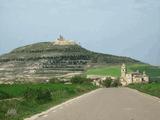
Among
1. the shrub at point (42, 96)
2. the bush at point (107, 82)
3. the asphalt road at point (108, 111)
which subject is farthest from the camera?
the bush at point (107, 82)

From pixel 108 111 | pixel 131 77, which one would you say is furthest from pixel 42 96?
pixel 131 77

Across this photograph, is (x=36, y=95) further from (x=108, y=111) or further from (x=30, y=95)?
(x=108, y=111)

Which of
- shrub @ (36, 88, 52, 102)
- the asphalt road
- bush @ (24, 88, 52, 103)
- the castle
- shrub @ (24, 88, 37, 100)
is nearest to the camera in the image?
the asphalt road

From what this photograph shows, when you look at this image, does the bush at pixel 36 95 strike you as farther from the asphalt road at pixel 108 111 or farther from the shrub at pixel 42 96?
the asphalt road at pixel 108 111

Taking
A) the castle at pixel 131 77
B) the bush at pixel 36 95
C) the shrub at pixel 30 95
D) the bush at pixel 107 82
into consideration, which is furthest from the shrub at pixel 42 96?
the castle at pixel 131 77

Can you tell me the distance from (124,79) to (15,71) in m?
41.4

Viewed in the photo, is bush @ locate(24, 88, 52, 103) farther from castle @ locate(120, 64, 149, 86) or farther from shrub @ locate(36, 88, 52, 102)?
castle @ locate(120, 64, 149, 86)

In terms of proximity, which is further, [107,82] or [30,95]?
[107,82]

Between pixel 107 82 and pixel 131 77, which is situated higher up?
→ pixel 131 77

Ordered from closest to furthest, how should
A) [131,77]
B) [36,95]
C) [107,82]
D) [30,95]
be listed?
[30,95]
[36,95]
[107,82]
[131,77]

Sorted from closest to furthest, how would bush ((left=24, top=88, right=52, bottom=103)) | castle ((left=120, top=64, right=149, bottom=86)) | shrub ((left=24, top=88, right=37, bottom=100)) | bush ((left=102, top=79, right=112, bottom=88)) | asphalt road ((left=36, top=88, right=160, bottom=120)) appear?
1. asphalt road ((left=36, top=88, right=160, bottom=120))
2. shrub ((left=24, top=88, right=37, bottom=100))
3. bush ((left=24, top=88, right=52, bottom=103))
4. bush ((left=102, top=79, right=112, bottom=88))
5. castle ((left=120, top=64, right=149, bottom=86))

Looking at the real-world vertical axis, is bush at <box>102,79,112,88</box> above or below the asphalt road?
below

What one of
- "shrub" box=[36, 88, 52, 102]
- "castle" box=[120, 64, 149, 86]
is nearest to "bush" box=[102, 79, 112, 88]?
"castle" box=[120, 64, 149, 86]

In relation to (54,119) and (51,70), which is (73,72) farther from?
(54,119)
